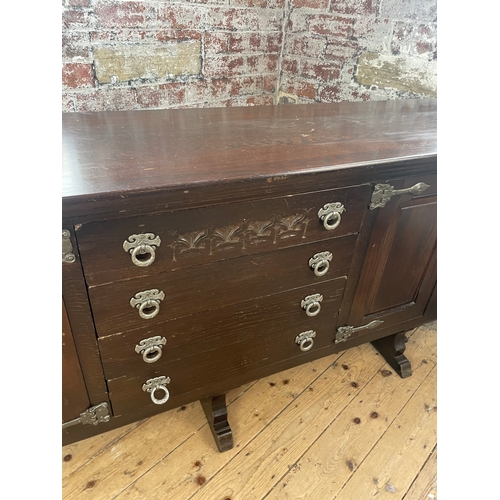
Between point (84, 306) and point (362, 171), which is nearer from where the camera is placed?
point (84, 306)

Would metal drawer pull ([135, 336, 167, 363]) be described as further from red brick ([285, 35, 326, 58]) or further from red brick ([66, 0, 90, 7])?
red brick ([285, 35, 326, 58])

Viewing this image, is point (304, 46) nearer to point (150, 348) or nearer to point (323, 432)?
point (150, 348)

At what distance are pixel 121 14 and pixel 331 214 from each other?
98 centimetres

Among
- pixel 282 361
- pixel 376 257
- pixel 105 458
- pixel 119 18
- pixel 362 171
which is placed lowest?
pixel 105 458

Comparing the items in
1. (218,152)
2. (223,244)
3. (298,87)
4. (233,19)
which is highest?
(233,19)

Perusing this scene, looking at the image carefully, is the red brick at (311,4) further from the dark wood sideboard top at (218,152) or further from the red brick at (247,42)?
the dark wood sideboard top at (218,152)

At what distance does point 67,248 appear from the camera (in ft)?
2.32

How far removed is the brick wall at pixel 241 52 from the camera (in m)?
1.32

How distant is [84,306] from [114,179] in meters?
0.27

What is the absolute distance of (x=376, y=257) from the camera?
113cm

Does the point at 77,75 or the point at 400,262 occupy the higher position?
the point at 77,75

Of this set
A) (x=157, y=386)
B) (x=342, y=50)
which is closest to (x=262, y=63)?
(x=342, y=50)

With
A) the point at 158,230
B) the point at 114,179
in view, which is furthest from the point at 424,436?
the point at 114,179

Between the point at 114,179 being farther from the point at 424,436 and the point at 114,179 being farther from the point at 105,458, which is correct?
the point at 424,436
